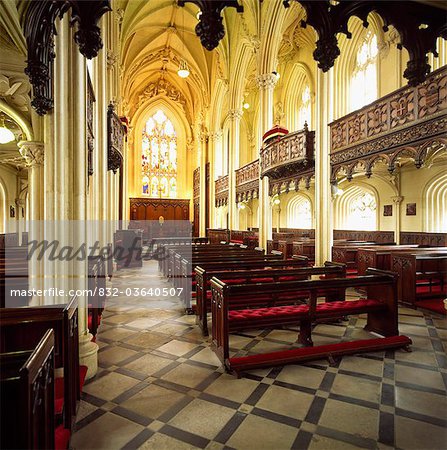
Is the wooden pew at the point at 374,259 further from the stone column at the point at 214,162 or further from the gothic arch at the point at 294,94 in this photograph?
the stone column at the point at 214,162

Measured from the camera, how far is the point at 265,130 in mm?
13828

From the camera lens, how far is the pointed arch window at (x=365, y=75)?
13.1 m

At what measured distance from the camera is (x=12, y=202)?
1888 centimetres

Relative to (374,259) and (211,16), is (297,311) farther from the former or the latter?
(374,259)

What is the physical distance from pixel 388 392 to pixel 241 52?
55.7 ft

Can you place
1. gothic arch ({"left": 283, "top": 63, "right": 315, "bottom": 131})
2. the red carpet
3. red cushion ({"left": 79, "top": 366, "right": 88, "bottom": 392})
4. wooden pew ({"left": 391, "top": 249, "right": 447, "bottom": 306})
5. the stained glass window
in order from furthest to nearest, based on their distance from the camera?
the stained glass window → gothic arch ({"left": 283, "top": 63, "right": 315, "bottom": 131}) → wooden pew ({"left": 391, "top": 249, "right": 447, "bottom": 306}) → the red carpet → red cushion ({"left": 79, "top": 366, "right": 88, "bottom": 392})

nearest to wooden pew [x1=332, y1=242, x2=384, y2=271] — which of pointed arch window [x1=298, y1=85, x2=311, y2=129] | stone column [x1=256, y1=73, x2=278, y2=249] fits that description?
stone column [x1=256, y1=73, x2=278, y2=249]

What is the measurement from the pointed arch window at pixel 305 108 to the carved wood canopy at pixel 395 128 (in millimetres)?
8170

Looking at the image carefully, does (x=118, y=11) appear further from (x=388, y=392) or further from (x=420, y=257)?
(x=388, y=392)

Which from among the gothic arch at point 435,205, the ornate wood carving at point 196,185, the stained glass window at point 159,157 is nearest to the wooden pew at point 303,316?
the gothic arch at point 435,205

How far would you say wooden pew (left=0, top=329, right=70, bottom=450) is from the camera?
1445 millimetres

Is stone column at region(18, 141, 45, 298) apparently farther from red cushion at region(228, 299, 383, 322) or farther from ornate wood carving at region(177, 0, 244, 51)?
ornate wood carving at region(177, 0, 244, 51)

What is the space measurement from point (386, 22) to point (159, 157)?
27024mm

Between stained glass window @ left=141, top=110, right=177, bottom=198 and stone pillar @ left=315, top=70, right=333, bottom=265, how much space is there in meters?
20.3
